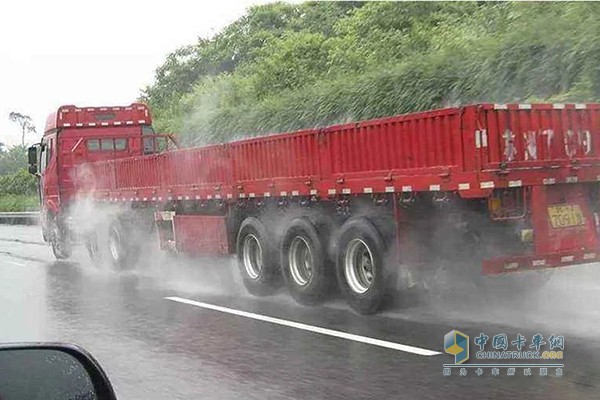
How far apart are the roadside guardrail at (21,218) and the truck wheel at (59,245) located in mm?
18058

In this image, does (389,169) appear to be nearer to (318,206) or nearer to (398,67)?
(318,206)

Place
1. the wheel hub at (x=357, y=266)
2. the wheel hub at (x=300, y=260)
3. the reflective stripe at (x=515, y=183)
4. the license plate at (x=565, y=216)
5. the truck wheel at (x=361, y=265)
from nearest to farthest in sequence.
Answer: the reflective stripe at (x=515, y=183), the license plate at (x=565, y=216), the truck wheel at (x=361, y=265), the wheel hub at (x=357, y=266), the wheel hub at (x=300, y=260)

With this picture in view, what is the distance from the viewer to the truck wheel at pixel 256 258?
34.5 ft

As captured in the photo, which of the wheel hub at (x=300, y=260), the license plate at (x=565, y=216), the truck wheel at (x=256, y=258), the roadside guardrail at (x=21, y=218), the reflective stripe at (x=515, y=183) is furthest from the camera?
the roadside guardrail at (x=21, y=218)

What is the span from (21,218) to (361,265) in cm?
3330

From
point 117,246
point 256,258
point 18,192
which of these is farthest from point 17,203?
point 256,258

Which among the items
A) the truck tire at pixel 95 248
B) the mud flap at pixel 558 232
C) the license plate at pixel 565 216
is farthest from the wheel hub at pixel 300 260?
Result: the truck tire at pixel 95 248

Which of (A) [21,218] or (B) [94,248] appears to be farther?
(A) [21,218]

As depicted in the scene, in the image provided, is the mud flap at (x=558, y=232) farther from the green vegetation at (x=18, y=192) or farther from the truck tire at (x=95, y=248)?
the green vegetation at (x=18, y=192)

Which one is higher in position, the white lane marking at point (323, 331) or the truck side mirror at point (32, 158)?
the truck side mirror at point (32, 158)

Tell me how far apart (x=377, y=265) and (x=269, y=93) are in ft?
58.3

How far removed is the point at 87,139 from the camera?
17.5 m

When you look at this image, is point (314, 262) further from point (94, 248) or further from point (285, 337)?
point (94, 248)

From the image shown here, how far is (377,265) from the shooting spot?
8.56 metres
